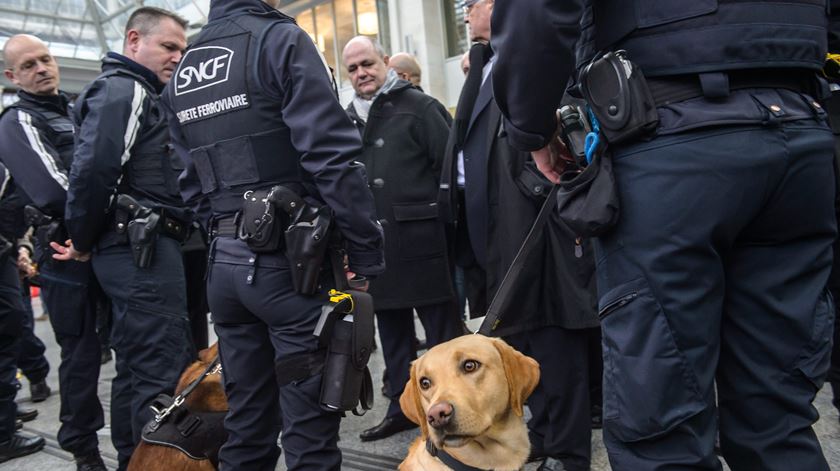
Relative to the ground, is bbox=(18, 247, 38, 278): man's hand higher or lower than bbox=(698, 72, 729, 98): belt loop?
lower

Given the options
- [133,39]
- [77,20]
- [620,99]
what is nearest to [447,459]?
[620,99]

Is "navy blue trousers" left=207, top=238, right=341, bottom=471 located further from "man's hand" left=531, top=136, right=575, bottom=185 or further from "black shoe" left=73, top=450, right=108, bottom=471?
"black shoe" left=73, top=450, right=108, bottom=471

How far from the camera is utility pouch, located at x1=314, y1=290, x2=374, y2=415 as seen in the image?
2.15 metres

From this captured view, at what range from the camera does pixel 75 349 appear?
3432 millimetres

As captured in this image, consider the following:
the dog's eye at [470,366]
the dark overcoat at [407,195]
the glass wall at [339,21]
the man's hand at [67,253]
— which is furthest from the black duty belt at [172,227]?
the glass wall at [339,21]

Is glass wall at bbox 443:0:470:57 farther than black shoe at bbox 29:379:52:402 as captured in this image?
Yes

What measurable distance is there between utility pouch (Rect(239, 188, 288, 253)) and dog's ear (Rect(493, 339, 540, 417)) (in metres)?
0.90

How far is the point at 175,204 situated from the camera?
3326 mm

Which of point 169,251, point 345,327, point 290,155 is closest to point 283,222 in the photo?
point 290,155

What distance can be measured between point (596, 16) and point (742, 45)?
34 cm

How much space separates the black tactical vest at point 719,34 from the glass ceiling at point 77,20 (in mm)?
17215

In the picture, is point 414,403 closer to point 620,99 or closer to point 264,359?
point 264,359

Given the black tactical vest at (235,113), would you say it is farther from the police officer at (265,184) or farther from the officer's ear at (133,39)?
the officer's ear at (133,39)

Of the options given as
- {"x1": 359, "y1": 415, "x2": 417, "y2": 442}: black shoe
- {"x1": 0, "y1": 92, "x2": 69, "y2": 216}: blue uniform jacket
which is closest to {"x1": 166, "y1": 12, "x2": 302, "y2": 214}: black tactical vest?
{"x1": 0, "y1": 92, "x2": 69, "y2": 216}: blue uniform jacket
